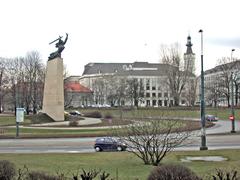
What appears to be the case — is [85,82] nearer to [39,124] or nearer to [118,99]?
[118,99]

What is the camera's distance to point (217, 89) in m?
101

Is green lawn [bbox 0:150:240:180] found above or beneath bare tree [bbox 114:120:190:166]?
beneath

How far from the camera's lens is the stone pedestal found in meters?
55.9

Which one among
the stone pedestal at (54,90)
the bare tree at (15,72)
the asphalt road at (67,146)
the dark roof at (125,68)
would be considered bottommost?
the asphalt road at (67,146)

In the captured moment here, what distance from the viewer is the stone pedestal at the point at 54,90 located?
5594 cm

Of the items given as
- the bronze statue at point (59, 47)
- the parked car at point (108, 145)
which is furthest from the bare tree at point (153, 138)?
the bronze statue at point (59, 47)

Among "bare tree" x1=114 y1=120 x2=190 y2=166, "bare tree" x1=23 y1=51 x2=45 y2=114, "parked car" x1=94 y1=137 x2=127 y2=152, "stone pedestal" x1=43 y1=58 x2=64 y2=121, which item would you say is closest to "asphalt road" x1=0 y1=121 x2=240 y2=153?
"parked car" x1=94 y1=137 x2=127 y2=152

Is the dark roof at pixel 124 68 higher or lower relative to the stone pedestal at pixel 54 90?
higher

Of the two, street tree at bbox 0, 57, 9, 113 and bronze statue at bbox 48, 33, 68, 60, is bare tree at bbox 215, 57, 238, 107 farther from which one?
street tree at bbox 0, 57, 9, 113

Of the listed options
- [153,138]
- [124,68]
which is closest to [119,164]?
[153,138]

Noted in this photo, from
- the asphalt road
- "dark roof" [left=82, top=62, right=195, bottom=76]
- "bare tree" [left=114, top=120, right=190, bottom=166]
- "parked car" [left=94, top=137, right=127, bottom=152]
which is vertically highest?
"dark roof" [left=82, top=62, right=195, bottom=76]

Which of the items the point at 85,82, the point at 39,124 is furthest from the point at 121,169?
the point at 85,82

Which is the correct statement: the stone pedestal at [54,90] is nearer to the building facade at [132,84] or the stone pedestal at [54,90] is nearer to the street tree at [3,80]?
the street tree at [3,80]

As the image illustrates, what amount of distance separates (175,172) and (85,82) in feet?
540
